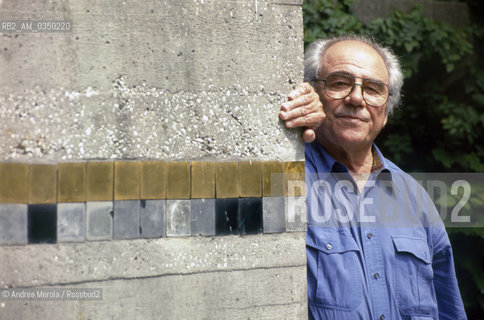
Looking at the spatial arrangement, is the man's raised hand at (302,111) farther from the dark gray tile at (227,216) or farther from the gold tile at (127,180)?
the gold tile at (127,180)

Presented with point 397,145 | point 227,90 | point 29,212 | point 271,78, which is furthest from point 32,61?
point 397,145

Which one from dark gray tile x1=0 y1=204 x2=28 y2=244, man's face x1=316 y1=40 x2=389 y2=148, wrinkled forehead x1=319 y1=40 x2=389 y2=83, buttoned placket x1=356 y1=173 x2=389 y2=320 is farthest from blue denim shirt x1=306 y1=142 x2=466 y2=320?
dark gray tile x1=0 y1=204 x2=28 y2=244

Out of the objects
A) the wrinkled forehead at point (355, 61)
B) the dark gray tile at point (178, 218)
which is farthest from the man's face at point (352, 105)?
the dark gray tile at point (178, 218)

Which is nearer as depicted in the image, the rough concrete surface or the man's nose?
the rough concrete surface

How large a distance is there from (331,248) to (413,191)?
617 mm

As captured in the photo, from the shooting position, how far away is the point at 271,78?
1.57m

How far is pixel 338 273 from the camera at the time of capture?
6.13 feet

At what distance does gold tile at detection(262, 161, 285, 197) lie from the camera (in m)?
1.56

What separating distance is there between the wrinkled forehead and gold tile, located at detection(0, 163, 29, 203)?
1.42m

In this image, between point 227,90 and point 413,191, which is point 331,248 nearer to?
point 413,191

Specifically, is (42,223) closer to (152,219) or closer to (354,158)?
(152,219)

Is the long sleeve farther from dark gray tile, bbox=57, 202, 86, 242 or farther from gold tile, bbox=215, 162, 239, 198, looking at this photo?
dark gray tile, bbox=57, 202, 86, 242

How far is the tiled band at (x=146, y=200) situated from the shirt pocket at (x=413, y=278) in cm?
64

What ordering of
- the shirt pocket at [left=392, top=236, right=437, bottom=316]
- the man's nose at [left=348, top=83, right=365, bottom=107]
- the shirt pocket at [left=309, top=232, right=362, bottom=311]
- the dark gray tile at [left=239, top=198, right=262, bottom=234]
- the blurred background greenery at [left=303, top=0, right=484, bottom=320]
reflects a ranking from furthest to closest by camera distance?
the blurred background greenery at [left=303, top=0, right=484, bottom=320], the man's nose at [left=348, top=83, right=365, bottom=107], the shirt pocket at [left=392, top=236, right=437, bottom=316], the shirt pocket at [left=309, top=232, right=362, bottom=311], the dark gray tile at [left=239, top=198, right=262, bottom=234]
